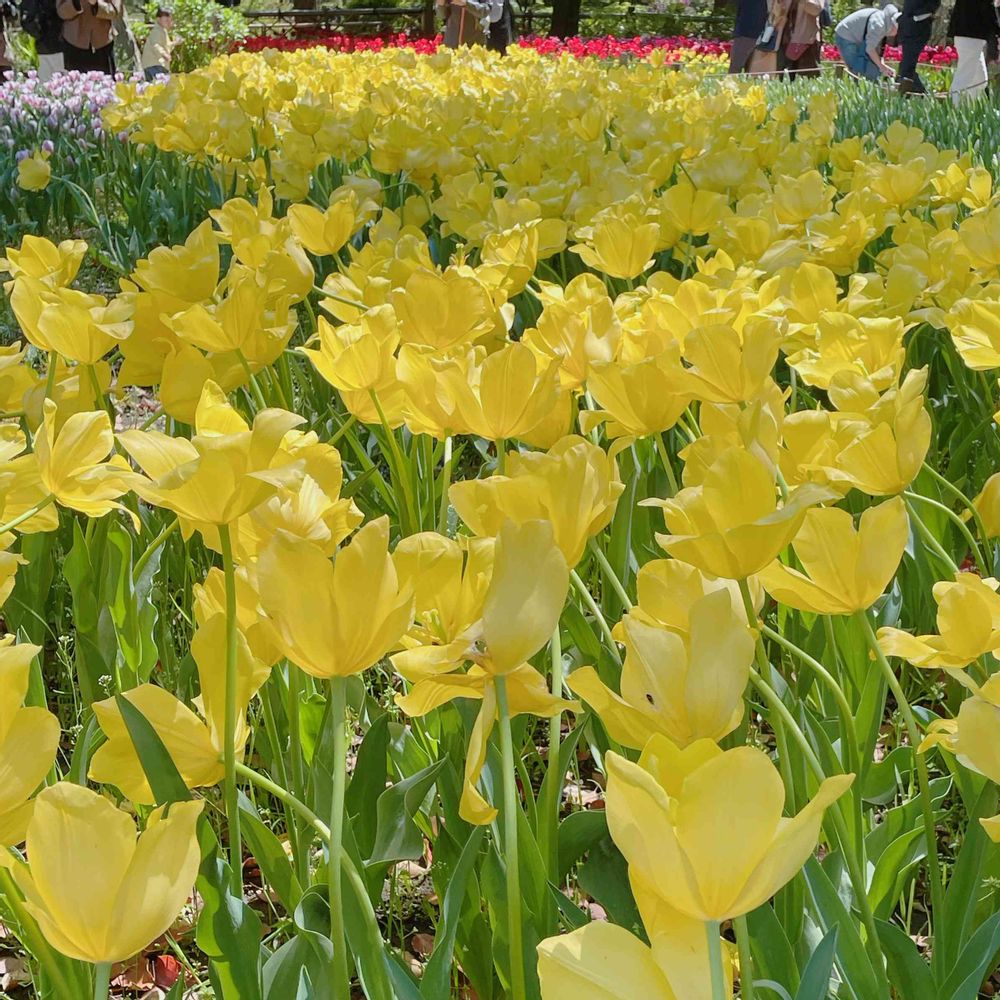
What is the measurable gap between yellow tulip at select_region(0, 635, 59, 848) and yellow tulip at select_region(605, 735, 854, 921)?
335 millimetres

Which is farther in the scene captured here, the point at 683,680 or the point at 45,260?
the point at 45,260

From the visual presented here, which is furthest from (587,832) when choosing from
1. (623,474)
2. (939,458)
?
(939,458)

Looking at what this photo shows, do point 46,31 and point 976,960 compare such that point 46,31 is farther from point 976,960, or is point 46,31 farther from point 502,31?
point 976,960

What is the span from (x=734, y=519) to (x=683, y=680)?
0.17m

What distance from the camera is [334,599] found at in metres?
0.73

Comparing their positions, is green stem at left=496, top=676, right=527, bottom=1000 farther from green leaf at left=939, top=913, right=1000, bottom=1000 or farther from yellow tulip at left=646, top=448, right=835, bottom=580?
green leaf at left=939, top=913, right=1000, bottom=1000

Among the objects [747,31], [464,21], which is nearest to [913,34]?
[747,31]

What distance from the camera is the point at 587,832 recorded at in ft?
3.30

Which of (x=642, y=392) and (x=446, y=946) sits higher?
(x=642, y=392)

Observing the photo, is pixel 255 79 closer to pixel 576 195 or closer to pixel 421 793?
pixel 576 195

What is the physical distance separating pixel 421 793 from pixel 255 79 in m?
6.28

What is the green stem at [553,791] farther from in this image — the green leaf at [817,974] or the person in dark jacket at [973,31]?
the person in dark jacket at [973,31]

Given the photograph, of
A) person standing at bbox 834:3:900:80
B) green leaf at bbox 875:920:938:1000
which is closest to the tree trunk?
person standing at bbox 834:3:900:80

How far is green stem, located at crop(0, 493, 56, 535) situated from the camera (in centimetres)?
104
